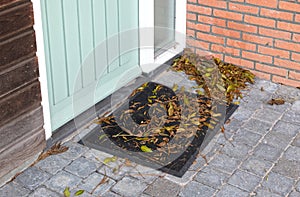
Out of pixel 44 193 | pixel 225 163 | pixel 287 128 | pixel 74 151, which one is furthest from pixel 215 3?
pixel 44 193

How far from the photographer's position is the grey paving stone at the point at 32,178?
3.89 m

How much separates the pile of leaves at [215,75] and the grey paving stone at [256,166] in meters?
0.92

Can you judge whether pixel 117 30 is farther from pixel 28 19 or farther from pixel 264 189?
pixel 264 189

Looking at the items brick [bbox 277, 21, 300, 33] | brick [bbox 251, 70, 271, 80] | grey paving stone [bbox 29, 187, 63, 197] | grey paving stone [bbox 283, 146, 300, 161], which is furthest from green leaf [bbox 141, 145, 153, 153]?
brick [bbox 277, 21, 300, 33]

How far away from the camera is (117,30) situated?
500cm

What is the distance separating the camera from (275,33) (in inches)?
205

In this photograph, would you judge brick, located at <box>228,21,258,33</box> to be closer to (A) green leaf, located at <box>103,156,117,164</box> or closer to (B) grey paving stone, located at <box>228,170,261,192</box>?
(B) grey paving stone, located at <box>228,170,261,192</box>

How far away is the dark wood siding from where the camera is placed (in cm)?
363

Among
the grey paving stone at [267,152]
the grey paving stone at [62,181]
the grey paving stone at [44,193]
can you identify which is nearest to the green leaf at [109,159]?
the grey paving stone at [62,181]

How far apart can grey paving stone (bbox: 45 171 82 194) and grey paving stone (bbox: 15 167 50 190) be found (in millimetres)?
59

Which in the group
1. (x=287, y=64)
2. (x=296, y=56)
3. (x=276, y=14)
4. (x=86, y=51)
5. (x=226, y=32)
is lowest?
(x=287, y=64)

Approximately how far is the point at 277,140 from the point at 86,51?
1.75 meters

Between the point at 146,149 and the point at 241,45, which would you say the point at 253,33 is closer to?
the point at 241,45

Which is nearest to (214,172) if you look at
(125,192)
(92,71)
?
(125,192)
